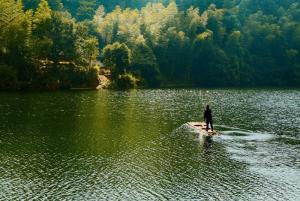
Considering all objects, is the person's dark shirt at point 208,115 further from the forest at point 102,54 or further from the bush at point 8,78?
the forest at point 102,54

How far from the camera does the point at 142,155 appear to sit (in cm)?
5691

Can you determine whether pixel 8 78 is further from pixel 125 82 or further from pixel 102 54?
pixel 102 54

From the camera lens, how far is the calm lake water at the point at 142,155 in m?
43.2

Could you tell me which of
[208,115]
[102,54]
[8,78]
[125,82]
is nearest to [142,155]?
[208,115]

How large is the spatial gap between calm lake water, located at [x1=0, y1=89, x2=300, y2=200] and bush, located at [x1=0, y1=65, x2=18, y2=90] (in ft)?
136

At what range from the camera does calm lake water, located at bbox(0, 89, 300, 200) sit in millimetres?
43219

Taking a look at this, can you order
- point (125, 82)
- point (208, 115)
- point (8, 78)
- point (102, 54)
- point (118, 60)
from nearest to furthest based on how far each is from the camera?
point (208, 115) < point (8, 78) < point (125, 82) < point (118, 60) < point (102, 54)

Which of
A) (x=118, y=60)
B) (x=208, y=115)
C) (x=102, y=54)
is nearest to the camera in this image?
(x=208, y=115)

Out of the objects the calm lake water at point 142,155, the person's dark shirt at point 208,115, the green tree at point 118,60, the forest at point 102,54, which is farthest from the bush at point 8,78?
the person's dark shirt at point 208,115

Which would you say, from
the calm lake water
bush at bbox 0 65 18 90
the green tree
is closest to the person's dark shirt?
the calm lake water

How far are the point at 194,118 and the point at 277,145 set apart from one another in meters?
26.7

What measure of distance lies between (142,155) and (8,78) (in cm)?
9161

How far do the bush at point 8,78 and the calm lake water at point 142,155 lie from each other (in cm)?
4140

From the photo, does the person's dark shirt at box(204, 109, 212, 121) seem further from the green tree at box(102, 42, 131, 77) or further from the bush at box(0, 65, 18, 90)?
the green tree at box(102, 42, 131, 77)
